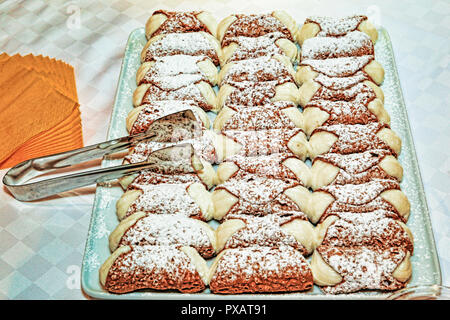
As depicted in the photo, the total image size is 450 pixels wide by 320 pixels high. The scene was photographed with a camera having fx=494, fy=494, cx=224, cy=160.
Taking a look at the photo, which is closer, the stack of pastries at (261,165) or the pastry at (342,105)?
the stack of pastries at (261,165)

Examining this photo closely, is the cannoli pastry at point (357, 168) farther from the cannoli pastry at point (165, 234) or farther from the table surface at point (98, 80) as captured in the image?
the cannoli pastry at point (165, 234)

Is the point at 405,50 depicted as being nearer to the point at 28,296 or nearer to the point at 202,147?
the point at 202,147

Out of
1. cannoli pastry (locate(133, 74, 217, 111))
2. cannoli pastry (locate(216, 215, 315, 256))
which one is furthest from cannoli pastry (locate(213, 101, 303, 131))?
cannoli pastry (locate(216, 215, 315, 256))

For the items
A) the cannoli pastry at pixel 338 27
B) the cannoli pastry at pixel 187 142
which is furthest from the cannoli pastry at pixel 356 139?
the cannoli pastry at pixel 338 27

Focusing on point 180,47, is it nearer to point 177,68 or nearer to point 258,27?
point 177,68

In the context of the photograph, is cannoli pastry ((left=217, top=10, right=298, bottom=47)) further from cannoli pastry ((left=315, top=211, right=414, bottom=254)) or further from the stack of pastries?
cannoli pastry ((left=315, top=211, right=414, bottom=254))

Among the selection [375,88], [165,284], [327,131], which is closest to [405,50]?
[375,88]
